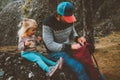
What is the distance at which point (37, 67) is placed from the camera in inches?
170

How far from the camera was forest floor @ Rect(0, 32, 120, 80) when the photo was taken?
632 cm

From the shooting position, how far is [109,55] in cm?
784

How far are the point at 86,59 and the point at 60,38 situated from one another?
49 centimetres

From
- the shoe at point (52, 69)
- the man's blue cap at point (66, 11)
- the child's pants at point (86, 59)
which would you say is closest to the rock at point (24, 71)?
the shoe at point (52, 69)

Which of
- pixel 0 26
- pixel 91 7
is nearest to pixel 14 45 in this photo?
pixel 0 26

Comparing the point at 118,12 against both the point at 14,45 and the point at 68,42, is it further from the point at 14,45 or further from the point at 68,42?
the point at 68,42

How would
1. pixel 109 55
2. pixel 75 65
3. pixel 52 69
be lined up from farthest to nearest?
pixel 109 55 < pixel 75 65 < pixel 52 69

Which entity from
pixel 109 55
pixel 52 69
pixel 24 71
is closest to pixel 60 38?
pixel 52 69

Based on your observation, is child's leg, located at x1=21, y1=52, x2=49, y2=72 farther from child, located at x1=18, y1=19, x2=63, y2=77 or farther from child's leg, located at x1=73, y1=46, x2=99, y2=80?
child's leg, located at x1=73, y1=46, x2=99, y2=80

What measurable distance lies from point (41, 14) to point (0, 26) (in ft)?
6.57

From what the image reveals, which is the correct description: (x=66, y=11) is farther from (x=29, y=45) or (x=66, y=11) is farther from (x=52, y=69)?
(x=52, y=69)

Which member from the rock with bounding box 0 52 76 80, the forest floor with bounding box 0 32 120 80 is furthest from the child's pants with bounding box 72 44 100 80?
the forest floor with bounding box 0 32 120 80

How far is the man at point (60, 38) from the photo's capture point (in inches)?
166

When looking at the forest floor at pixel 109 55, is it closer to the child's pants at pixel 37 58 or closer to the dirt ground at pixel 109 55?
the dirt ground at pixel 109 55
